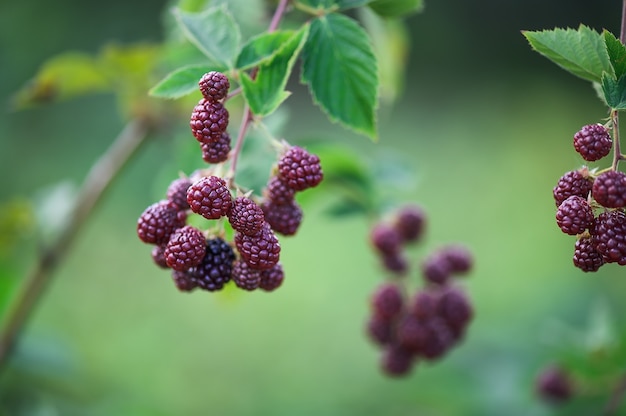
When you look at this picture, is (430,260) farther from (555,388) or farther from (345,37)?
(345,37)

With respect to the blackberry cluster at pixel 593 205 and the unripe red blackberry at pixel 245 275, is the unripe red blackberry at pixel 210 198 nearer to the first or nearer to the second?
the unripe red blackberry at pixel 245 275

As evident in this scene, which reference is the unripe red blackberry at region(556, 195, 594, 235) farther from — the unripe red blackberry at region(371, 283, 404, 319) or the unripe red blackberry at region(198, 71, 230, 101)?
the unripe red blackberry at region(371, 283, 404, 319)

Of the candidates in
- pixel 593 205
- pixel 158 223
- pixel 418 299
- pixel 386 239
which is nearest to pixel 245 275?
pixel 158 223

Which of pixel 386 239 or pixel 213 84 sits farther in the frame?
pixel 386 239

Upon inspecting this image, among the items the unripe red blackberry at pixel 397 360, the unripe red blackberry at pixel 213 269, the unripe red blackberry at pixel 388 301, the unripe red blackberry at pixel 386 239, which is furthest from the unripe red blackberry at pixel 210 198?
the unripe red blackberry at pixel 397 360

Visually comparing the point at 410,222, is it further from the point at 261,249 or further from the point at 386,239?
the point at 261,249

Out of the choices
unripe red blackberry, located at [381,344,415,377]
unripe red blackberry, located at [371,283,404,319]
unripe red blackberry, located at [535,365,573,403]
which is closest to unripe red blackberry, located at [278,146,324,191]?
unripe red blackberry, located at [371,283,404,319]

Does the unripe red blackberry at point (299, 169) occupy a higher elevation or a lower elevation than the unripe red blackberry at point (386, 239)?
higher
